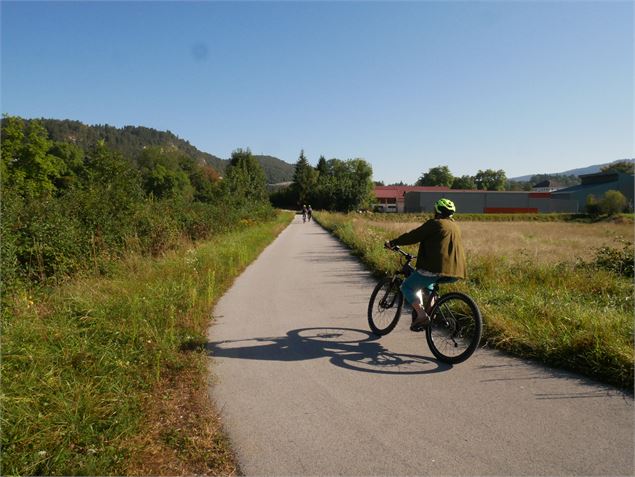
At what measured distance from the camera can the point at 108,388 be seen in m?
3.26

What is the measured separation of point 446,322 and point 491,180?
138 m

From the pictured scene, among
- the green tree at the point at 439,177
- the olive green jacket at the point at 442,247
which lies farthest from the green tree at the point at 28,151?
the green tree at the point at 439,177

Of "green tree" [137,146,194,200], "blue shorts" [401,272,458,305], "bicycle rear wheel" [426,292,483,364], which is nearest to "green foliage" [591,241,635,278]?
"bicycle rear wheel" [426,292,483,364]

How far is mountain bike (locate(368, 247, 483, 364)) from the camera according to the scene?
4.02m

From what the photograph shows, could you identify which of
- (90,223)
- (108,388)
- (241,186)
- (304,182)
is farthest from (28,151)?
(304,182)

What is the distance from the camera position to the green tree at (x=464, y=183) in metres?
128

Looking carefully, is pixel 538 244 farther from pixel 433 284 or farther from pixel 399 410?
pixel 399 410

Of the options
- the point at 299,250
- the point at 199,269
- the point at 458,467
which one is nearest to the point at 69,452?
the point at 458,467

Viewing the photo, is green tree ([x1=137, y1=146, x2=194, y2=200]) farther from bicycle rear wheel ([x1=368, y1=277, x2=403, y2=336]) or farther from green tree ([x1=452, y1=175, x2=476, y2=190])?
green tree ([x1=452, y1=175, x2=476, y2=190])

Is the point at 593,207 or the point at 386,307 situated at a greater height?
the point at 593,207

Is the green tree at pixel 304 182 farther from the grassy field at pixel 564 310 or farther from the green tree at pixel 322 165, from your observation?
the grassy field at pixel 564 310

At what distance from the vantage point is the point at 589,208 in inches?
2440

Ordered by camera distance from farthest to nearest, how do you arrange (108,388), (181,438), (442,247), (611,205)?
(611,205) → (442,247) → (108,388) → (181,438)

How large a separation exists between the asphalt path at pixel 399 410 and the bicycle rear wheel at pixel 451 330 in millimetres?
135
